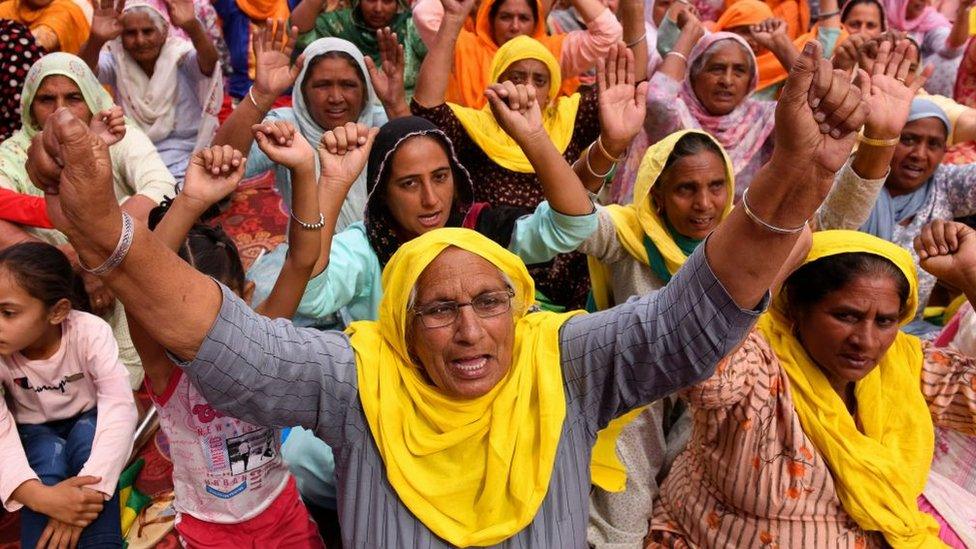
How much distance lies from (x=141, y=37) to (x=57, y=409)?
2.48m

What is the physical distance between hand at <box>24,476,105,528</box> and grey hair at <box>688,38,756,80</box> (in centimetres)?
301

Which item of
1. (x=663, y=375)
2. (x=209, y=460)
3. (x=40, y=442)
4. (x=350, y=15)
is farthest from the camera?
(x=350, y=15)

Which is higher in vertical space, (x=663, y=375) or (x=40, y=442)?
(x=663, y=375)

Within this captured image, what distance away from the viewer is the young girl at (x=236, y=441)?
63.6 inches

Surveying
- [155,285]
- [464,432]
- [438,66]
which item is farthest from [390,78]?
[155,285]

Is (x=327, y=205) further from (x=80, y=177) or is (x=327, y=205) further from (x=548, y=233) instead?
(x=80, y=177)

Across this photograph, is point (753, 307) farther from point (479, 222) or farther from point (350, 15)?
point (350, 15)

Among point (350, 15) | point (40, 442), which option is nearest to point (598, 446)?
point (40, 442)

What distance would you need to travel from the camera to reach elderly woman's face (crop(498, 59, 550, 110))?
3240 millimetres

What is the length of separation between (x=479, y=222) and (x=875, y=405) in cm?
124

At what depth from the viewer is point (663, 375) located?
4.01ft

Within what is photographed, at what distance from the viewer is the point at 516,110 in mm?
2045

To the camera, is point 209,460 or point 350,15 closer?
point 209,460

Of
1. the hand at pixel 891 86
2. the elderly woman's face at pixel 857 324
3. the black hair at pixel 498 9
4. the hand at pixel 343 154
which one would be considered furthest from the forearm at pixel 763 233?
the black hair at pixel 498 9
